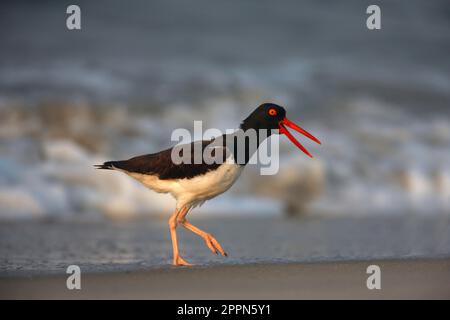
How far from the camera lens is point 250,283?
4.67 m

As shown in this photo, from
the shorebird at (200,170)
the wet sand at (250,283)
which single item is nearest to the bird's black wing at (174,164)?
the shorebird at (200,170)

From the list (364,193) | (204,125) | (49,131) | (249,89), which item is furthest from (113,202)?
(249,89)

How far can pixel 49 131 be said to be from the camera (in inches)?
473

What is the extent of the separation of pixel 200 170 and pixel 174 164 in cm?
27

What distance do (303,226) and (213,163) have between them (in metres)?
4.01

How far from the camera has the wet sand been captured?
434 cm

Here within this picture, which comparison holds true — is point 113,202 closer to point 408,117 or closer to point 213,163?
point 213,163

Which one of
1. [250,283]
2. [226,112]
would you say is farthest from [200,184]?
[226,112]

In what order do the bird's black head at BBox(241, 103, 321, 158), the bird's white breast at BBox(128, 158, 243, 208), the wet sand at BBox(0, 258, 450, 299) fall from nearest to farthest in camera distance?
the wet sand at BBox(0, 258, 450, 299) < the bird's white breast at BBox(128, 158, 243, 208) < the bird's black head at BBox(241, 103, 321, 158)

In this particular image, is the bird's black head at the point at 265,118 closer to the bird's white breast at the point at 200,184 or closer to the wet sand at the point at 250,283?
the bird's white breast at the point at 200,184

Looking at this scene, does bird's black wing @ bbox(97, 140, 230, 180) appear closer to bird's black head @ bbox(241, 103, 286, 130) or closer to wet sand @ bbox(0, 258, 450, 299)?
bird's black head @ bbox(241, 103, 286, 130)

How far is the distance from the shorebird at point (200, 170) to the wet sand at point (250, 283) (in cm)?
66

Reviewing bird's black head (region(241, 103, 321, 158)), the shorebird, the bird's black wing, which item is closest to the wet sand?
the shorebird

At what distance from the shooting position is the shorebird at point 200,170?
5695 millimetres
